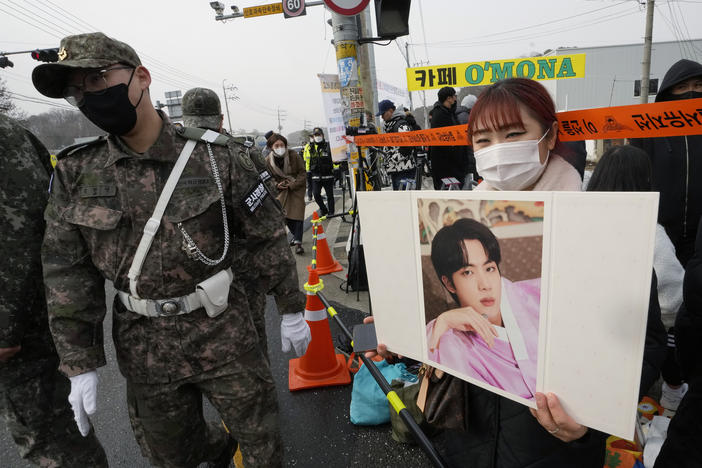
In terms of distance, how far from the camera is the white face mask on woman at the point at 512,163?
1037 mm

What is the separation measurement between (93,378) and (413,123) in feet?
20.5

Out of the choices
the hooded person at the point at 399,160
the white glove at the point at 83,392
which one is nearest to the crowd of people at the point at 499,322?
the white glove at the point at 83,392

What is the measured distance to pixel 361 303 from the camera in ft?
14.6

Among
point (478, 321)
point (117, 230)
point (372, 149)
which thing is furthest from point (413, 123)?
point (478, 321)

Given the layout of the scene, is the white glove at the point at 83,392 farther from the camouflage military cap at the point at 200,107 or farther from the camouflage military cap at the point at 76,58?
the camouflage military cap at the point at 200,107

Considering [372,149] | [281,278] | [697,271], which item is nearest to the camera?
[697,271]

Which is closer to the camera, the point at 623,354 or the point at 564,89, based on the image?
the point at 623,354

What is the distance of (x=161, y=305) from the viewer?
1684 millimetres

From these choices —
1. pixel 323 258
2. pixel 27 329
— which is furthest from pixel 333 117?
pixel 27 329

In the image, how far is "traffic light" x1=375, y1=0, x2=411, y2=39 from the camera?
380cm

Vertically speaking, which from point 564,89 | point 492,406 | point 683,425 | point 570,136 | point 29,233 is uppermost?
point 564,89

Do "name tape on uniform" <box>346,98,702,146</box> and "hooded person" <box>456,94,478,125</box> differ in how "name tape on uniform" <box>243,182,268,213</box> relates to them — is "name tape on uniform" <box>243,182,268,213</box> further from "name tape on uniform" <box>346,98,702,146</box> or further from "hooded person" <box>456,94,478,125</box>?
"hooded person" <box>456,94,478,125</box>

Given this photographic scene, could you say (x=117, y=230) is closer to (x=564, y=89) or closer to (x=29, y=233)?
(x=29, y=233)

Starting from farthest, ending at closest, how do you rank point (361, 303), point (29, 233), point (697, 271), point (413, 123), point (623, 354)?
1. point (413, 123)
2. point (361, 303)
3. point (29, 233)
4. point (697, 271)
5. point (623, 354)
